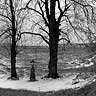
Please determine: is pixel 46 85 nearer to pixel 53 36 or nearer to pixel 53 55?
pixel 53 55

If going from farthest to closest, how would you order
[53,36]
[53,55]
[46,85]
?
[53,55] < [53,36] < [46,85]

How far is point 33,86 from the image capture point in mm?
14852

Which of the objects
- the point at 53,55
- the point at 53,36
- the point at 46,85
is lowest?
the point at 46,85

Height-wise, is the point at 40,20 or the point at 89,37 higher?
the point at 40,20

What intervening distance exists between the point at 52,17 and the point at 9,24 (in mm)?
5331

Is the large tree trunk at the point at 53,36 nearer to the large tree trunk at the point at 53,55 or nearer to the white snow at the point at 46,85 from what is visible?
the large tree trunk at the point at 53,55

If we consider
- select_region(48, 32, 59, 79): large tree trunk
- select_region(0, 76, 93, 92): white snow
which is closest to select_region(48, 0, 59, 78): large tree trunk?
select_region(48, 32, 59, 79): large tree trunk

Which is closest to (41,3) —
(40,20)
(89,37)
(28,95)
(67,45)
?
(40,20)

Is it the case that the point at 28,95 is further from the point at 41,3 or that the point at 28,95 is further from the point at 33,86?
the point at 41,3

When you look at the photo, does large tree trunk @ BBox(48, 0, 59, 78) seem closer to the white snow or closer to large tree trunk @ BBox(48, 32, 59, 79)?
large tree trunk @ BBox(48, 32, 59, 79)

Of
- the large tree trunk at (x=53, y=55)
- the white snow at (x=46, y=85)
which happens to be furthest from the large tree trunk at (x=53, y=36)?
the white snow at (x=46, y=85)

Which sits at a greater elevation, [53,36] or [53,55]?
[53,36]

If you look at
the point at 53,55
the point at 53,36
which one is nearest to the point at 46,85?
the point at 53,55

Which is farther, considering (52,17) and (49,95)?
(52,17)
